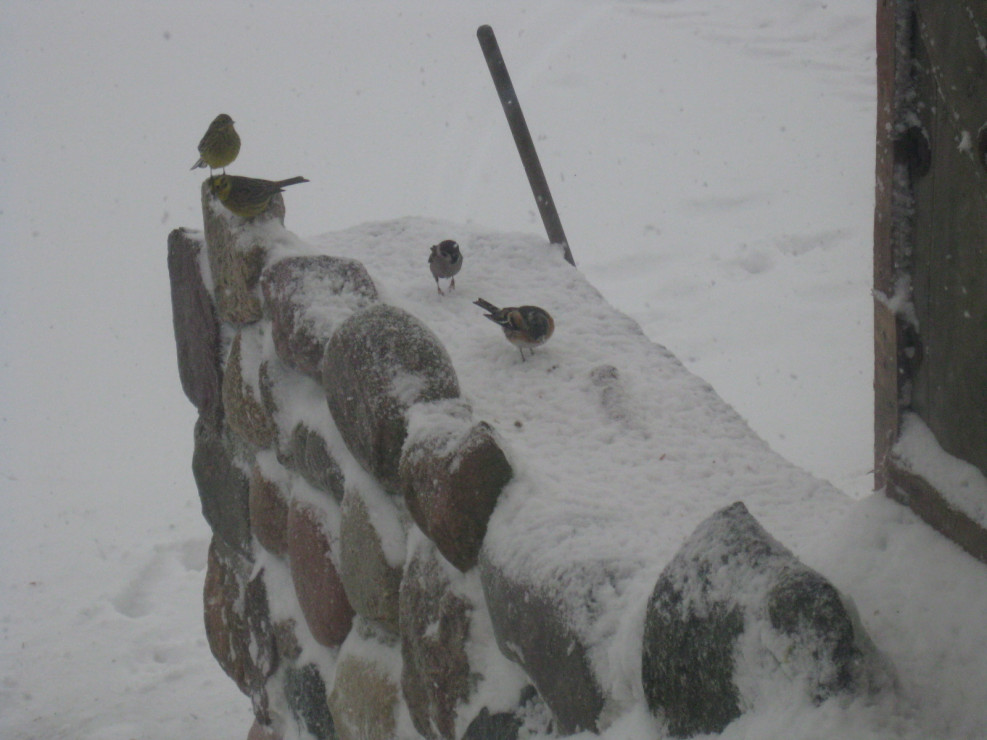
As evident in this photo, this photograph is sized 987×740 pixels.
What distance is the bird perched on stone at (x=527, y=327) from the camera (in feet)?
9.43

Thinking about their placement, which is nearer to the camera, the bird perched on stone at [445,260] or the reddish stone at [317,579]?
the reddish stone at [317,579]

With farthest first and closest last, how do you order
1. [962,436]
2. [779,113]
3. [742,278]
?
[779,113] → [742,278] → [962,436]

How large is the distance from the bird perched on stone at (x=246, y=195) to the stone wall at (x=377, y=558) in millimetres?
43

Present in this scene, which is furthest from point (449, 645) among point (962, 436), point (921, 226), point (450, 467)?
point (921, 226)

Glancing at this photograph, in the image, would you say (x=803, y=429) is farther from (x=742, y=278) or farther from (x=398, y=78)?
(x=398, y=78)

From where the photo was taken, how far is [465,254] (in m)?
3.86

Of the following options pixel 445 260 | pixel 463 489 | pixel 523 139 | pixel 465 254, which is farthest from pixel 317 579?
pixel 523 139

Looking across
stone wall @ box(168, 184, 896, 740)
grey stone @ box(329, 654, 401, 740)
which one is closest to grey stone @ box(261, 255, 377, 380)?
stone wall @ box(168, 184, 896, 740)

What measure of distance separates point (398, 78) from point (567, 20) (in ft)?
8.24

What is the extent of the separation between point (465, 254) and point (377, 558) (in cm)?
184

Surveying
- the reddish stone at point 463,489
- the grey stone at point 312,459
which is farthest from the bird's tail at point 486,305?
the reddish stone at point 463,489

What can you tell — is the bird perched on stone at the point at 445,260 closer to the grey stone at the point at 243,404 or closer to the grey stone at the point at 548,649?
the grey stone at the point at 243,404

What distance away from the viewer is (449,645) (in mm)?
1942

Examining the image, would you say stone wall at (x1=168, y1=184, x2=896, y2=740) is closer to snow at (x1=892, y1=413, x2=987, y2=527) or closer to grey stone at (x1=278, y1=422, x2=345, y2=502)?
grey stone at (x1=278, y1=422, x2=345, y2=502)
